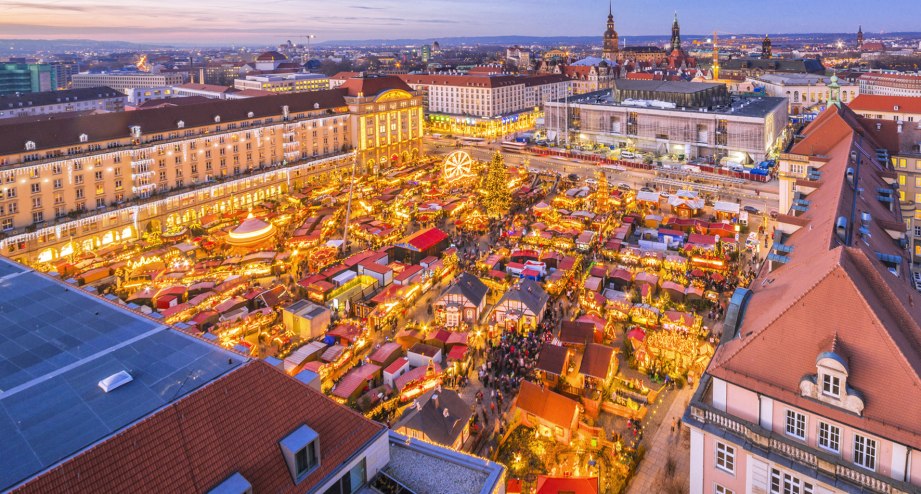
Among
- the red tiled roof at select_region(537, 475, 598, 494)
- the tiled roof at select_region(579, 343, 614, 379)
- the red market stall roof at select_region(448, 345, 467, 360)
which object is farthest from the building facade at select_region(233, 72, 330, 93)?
the red tiled roof at select_region(537, 475, 598, 494)

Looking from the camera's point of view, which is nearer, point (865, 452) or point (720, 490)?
point (865, 452)

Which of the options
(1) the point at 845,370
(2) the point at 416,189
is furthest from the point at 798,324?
(2) the point at 416,189

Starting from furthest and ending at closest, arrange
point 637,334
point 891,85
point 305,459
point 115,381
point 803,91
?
point 803,91 < point 891,85 < point 637,334 < point 115,381 < point 305,459

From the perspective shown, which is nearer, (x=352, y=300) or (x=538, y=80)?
(x=352, y=300)

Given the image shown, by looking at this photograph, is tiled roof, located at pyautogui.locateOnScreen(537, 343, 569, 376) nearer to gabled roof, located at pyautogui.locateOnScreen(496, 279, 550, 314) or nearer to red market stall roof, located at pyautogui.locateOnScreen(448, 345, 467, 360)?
red market stall roof, located at pyautogui.locateOnScreen(448, 345, 467, 360)

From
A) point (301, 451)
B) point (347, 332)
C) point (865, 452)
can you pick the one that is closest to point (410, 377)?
point (347, 332)

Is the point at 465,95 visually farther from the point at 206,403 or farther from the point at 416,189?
the point at 206,403

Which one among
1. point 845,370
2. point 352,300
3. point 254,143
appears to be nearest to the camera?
point 845,370

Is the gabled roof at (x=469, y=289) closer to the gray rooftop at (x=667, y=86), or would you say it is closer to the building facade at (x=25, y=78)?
the gray rooftop at (x=667, y=86)

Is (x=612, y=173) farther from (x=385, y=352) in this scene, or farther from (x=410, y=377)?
(x=410, y=377)
